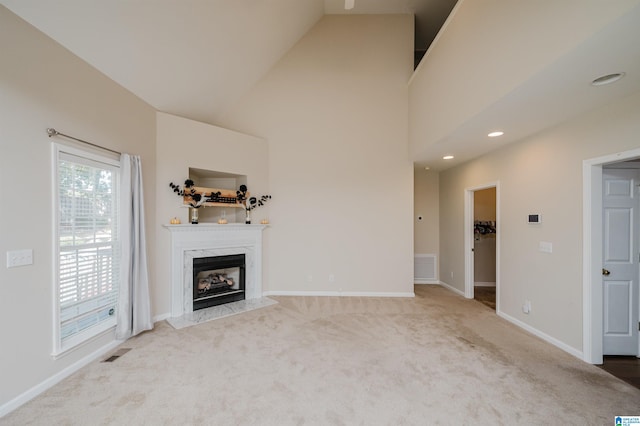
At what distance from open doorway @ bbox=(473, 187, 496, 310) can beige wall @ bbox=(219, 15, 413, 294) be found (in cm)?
181

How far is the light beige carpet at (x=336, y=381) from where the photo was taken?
1.79 metres

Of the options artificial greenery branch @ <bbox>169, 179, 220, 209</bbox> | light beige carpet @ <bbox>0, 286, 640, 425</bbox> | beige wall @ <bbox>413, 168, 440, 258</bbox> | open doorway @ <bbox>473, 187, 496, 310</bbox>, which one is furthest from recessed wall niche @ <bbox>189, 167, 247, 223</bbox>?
open doorway @ <bbox>473, 187, 496, 310</bbox>

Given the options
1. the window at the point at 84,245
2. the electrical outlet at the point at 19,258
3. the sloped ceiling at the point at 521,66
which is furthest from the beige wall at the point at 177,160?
the sloped ceiling at the point at 521,66

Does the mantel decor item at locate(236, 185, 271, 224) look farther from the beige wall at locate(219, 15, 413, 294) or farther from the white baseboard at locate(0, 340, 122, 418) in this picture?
the white baseboard at locate(0, 340, 122, 418)

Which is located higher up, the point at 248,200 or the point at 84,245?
the point at 248,200

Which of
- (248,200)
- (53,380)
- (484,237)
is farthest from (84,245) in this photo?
(484,237)

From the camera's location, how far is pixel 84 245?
251 cm

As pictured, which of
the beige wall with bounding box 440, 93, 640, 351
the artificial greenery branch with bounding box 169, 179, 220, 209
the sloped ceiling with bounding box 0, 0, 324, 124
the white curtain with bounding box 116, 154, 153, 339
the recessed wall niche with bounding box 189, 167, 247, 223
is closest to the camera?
the sloped ceiling with bounding box 0, 0, 324, 124

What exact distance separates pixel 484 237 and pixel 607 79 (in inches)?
158

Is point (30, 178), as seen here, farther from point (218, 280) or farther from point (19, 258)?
point (218, 280)

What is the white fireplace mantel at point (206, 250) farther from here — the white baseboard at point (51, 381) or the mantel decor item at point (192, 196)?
the white baseboard at point (51, 381)

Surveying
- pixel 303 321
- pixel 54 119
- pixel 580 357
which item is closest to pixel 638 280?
pixel 580 357

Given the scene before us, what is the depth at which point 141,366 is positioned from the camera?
239 centimetres

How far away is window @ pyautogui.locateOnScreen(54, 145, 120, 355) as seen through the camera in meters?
2.27
